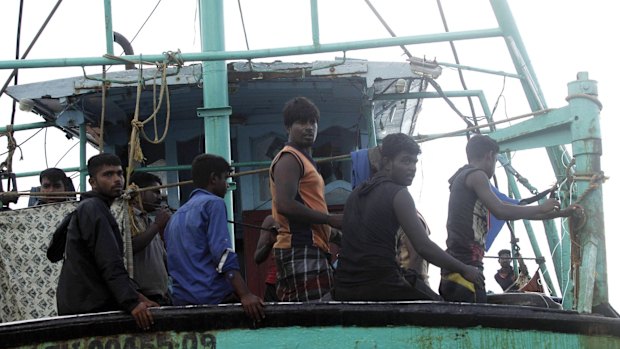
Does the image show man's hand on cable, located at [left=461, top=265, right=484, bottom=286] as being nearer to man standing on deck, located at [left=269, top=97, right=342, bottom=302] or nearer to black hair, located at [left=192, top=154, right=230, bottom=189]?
man standing on deck, located at [left=269, top=97, right=342, bottom=302]

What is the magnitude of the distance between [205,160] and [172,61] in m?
1.33

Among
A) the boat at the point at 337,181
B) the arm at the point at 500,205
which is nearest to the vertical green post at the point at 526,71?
the boat at the point at 337,181

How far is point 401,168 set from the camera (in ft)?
15.6

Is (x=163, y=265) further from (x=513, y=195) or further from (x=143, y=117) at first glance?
(x=143, y=117)

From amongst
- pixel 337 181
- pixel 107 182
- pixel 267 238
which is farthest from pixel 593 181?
pixel 337 181

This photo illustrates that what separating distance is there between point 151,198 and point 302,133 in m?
1.54

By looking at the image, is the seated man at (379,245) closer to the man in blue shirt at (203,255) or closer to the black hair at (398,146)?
the black hair at (398,146)

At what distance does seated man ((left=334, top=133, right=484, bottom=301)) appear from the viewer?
4.53 metres

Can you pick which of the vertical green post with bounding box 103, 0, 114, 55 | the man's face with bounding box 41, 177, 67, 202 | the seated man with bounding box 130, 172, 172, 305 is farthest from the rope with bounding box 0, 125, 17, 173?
the seated man with bounding box 130, 172, 172, 305

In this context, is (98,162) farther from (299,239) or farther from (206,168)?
(299,239)

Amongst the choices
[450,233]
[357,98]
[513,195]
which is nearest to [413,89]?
[357,98]

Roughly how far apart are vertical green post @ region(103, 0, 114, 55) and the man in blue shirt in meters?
1.78

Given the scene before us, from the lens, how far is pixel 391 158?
4773 millimetres

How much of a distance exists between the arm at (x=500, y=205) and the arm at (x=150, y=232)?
5.43 feet
